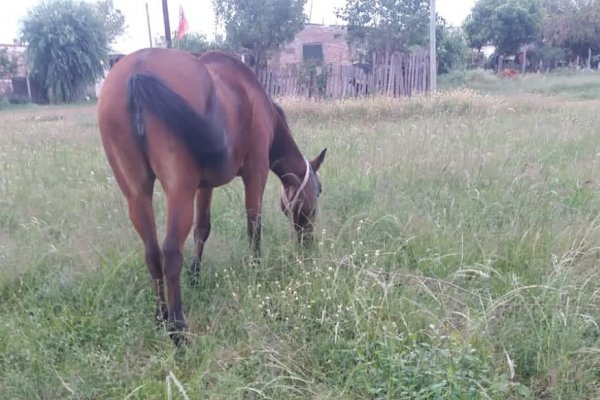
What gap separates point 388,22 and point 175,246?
24214mm

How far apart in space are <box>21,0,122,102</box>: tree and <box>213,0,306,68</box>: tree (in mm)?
8725

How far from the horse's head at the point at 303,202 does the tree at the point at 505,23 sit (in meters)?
34.9

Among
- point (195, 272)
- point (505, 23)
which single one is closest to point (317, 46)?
point (505, 23)

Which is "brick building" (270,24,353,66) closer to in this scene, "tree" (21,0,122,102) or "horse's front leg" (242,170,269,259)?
"tree" (21,0,122,102)

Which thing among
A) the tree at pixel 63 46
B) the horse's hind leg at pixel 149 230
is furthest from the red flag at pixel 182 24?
the horse's hind leg at pixel 149 230

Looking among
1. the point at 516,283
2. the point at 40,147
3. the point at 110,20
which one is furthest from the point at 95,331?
the point at 110,20

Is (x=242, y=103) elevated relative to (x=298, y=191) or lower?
elevated

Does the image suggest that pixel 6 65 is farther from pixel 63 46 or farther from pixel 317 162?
pixel 317 162

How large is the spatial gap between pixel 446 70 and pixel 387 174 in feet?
84.8

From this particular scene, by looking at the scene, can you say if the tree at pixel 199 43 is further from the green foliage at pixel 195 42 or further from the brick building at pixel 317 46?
the brick building at pixel 317 46

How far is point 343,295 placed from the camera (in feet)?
9.65

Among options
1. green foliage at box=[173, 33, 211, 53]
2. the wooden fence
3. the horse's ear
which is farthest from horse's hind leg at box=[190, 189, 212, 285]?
green foliage at box=[173, 33, 211, 53]

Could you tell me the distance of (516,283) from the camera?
2.95 meters

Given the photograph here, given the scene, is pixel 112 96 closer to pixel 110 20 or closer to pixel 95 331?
pixel 95 331
